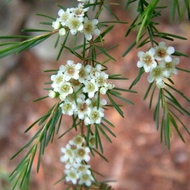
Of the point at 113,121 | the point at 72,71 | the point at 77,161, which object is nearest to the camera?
the point at 72,71

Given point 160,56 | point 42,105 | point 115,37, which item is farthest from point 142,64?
point 115,37

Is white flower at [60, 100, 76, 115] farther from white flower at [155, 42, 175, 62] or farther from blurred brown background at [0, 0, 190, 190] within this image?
blurred brown background at [0, 0, 190, 190]

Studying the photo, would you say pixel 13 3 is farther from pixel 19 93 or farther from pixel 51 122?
pixel 51 122

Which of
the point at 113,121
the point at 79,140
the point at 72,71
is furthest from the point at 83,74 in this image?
the point at 113,121

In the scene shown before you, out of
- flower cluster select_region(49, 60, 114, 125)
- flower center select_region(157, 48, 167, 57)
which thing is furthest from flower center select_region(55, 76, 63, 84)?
flower center select_region(157, 48, 167, 57)

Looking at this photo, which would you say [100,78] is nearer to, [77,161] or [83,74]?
[83,74]

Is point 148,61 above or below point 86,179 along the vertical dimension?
above

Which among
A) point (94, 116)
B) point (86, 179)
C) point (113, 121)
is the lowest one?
point (113, 121)
